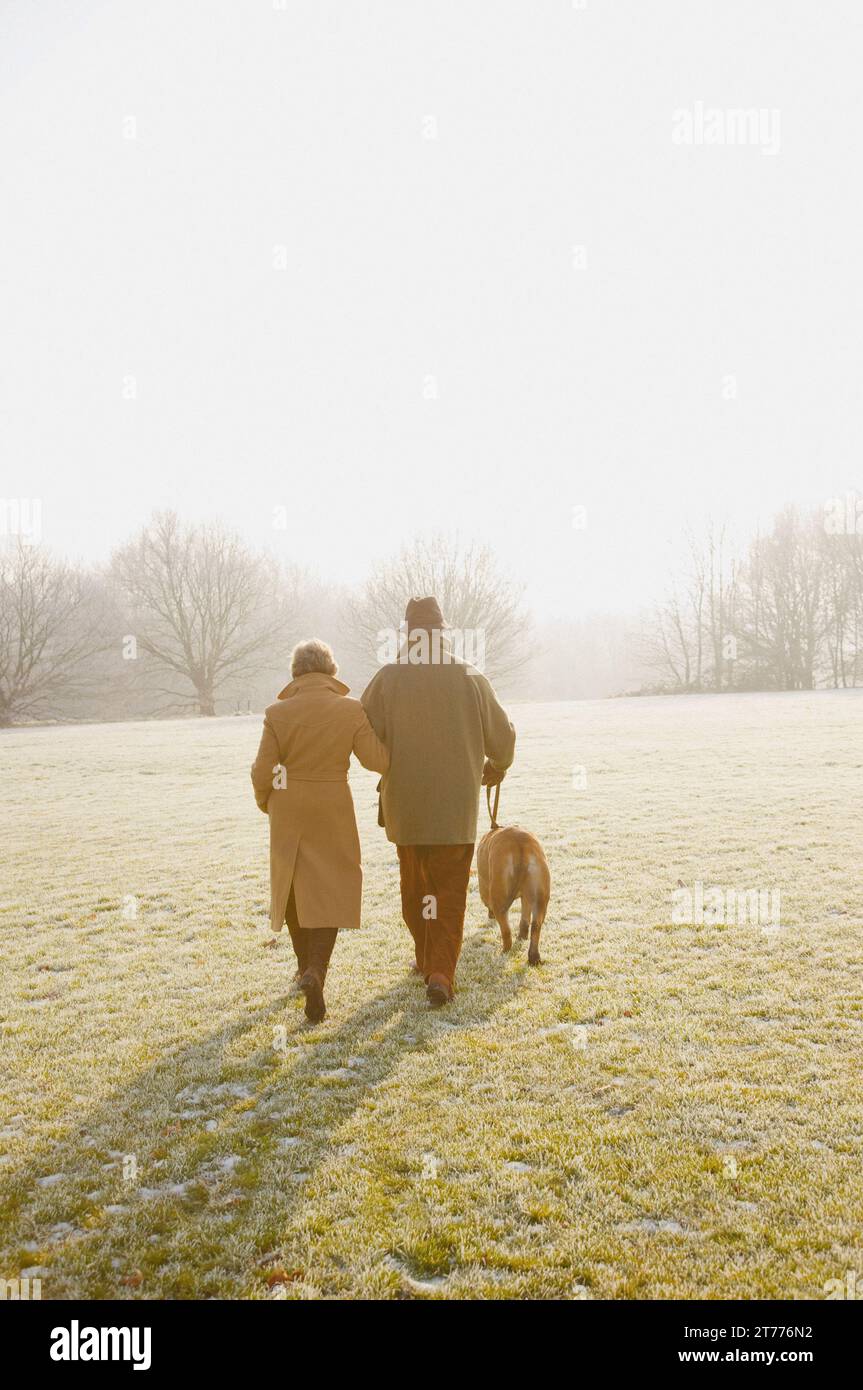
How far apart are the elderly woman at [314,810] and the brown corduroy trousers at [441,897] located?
1.59 ft

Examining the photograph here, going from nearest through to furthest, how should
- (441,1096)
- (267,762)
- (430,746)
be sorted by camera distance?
(441,1096), (267,762), (430,746)

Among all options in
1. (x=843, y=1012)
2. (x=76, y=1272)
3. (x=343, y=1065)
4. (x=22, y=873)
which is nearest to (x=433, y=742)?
(x=343, y=1065)

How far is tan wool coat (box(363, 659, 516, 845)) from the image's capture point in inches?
223

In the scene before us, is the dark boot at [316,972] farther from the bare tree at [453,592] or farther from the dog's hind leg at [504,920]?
the bare tree at [453,592]

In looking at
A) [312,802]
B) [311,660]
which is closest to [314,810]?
[312,802]

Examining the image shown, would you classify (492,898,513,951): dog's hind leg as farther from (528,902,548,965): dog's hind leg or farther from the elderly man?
the elderly man

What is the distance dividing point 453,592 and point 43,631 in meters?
21.3

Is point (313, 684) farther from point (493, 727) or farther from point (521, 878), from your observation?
point (521, 878)

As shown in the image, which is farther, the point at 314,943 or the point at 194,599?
the point at 194,599

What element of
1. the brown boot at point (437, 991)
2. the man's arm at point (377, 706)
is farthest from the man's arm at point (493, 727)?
the brown boot at point (437, 991)

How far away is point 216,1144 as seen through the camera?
4.09 metres

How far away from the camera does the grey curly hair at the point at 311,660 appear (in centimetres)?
557
